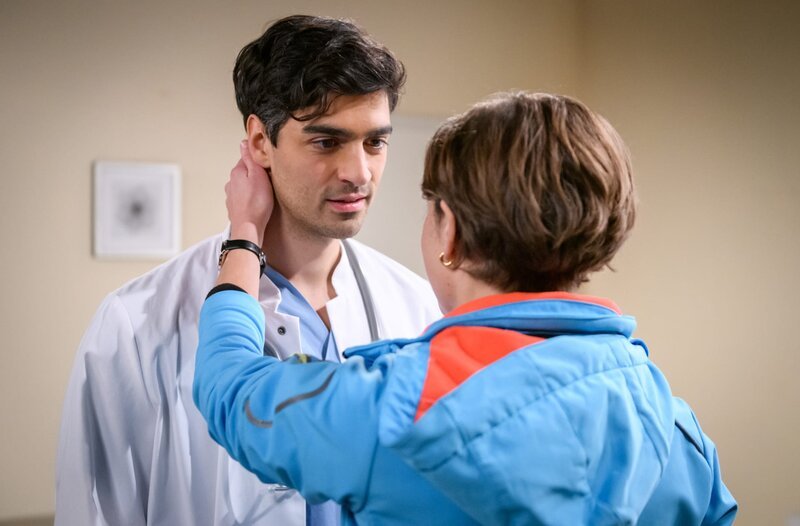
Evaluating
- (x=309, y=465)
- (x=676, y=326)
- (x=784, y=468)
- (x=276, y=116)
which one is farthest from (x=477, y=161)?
(x=676, y=326)

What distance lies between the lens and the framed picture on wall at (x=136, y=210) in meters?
3.50

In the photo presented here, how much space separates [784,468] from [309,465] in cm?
290

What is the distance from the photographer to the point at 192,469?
1481 millimetres

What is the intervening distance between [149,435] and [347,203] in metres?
0.56

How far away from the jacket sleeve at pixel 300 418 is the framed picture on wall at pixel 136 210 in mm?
2711

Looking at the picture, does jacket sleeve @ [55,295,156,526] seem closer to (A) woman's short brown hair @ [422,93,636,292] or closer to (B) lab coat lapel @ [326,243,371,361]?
(B) lab coat lapel @ [326,243,371,361]

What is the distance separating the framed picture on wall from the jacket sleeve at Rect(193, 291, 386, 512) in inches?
107

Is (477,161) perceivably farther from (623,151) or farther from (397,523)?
(397,523)

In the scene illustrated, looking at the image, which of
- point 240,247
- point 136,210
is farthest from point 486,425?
point 136,210

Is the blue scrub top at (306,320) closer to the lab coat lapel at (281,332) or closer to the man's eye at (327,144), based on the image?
the lab coat lapel at (281,332)

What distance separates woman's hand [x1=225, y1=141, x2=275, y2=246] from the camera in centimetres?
143

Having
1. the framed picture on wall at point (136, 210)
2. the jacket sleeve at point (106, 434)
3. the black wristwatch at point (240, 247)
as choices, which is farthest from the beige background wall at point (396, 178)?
the black wristwatch at point (240, 247)

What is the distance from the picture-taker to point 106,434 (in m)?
1.49

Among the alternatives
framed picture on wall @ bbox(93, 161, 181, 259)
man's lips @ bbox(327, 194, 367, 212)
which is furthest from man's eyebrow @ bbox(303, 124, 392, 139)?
framed picture on wall @ bbox(93, 161, 181, 259)
